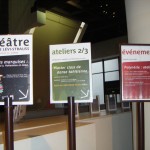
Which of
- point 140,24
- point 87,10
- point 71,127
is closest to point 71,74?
point 71,127

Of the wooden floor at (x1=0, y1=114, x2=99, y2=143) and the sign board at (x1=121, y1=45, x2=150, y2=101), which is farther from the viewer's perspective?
the sign board at (x1=121, y1=45, x2=150, y2=101)

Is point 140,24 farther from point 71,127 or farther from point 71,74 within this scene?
point 71,127

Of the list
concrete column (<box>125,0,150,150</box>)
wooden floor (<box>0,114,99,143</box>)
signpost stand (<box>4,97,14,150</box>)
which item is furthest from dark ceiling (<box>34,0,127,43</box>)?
signpost stand (<box>4,97,14,150</box>)

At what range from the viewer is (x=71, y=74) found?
1.81 metres

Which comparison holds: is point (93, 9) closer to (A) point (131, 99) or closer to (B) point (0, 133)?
(A) point (131, 99)

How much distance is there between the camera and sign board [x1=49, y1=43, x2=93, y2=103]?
1.80 m

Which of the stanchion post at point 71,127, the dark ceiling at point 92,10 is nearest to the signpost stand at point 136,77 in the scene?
the stanchion post at point 71,127

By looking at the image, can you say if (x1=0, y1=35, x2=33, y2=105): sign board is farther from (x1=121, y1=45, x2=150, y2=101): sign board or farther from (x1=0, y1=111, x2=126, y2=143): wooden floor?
(x1=121, y1=45, x2=150, y2=101): sign board

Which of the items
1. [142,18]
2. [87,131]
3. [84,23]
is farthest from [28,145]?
[84,23]

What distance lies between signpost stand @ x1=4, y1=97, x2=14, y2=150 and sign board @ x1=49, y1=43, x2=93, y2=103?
17.4 inches

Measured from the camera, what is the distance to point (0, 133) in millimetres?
1738

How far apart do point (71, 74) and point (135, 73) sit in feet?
2.17

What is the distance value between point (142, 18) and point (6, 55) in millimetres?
2176

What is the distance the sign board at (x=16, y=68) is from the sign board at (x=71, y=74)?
32 centimetres
